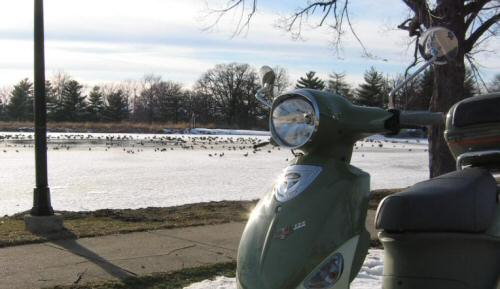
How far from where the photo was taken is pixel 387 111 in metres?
2.90

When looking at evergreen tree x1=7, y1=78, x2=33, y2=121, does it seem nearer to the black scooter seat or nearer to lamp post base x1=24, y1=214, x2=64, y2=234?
lamp post base x1=24, y1=214, x2=64, y2=234

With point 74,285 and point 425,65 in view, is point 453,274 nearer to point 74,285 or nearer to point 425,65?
point 425,65

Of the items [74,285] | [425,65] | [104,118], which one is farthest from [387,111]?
[104,118]

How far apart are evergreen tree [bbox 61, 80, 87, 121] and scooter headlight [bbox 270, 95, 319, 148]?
8393cm

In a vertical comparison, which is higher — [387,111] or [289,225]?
[387,111]

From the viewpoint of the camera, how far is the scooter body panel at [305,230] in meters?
2.44

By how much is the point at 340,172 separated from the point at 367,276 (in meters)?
2.86

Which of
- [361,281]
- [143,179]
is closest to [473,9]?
[361,281]

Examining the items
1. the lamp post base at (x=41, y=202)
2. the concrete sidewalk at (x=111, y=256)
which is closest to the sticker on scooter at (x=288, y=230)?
the concrete sidewalk at (x=111, y=256)

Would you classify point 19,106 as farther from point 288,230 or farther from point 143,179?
point 288,230

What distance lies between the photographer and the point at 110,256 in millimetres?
5883

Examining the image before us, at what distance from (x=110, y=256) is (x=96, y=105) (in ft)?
279

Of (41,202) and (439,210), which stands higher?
(439,210)

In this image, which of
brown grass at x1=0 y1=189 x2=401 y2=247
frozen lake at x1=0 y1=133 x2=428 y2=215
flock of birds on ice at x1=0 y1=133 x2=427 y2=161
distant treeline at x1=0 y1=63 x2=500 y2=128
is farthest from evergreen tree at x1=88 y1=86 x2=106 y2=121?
brown grass at x1=0 y1=189 x2=401 y2=247
